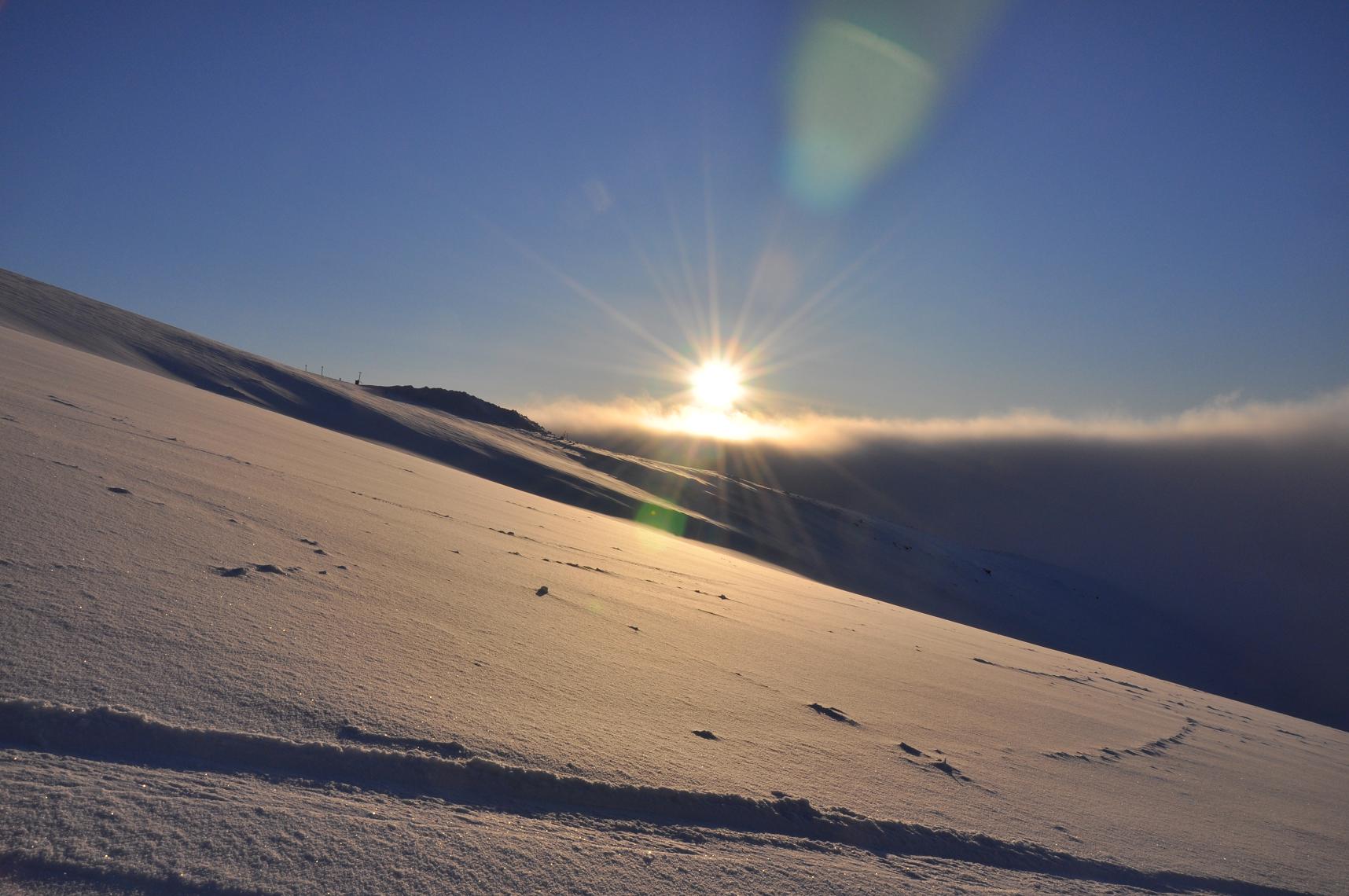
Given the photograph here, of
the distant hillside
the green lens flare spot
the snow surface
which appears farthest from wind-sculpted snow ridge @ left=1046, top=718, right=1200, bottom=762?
the distant hillside

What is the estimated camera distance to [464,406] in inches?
1286

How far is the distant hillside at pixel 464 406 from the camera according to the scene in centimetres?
3184

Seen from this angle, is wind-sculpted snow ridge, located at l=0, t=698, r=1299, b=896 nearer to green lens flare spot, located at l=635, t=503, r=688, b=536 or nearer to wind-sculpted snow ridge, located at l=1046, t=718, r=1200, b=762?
wind-sculpted snow ridge, located at l=1046, t=718, r=1200, b=762

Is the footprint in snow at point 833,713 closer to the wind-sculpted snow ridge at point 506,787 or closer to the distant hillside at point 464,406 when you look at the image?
the wind-sculpted snow ridge at point 506,787

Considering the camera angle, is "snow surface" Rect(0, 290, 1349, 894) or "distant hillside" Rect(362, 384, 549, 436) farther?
"distant hillside" Rect(362, 384, 549, 436)

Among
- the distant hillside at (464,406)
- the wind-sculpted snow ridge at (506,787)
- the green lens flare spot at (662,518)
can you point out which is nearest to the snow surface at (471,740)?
the wind-sculpted snow ridge at (506,787)

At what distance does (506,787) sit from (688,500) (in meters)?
22.1

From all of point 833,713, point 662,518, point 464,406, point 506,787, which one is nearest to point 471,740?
point 506,787

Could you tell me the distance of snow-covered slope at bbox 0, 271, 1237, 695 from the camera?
56.4 ft

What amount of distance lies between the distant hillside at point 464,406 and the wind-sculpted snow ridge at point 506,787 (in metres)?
29.6

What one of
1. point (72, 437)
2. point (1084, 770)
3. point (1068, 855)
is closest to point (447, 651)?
point (1068, 855)

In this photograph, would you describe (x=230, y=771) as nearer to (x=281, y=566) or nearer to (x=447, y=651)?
(x=447, y=651)

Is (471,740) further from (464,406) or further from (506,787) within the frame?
(464,406)

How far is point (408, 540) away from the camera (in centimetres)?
475
